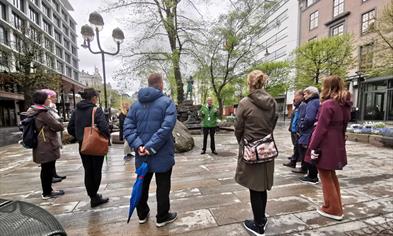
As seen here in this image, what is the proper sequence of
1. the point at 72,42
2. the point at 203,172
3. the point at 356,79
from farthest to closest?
the point at 72,42 < the point at 356,79 < the point at 203,172

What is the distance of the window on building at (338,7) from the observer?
74.7 ft

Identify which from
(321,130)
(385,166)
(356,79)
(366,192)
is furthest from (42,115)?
(356,79)

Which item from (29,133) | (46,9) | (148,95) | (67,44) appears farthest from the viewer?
(67,44)

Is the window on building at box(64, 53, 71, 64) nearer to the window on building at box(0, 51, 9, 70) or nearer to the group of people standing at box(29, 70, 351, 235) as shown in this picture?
the window on building at box(0, 51, 9, 70)

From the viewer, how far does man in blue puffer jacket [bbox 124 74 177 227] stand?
2.34 m

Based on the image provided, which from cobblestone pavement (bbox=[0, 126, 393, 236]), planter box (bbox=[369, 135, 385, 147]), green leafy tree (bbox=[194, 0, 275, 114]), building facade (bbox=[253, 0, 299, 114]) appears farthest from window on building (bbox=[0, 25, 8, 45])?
planter box (bbox=[369, 135, 385, 147])

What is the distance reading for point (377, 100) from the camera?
18875mm

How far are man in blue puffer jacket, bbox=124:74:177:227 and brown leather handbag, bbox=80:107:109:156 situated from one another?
0.71 meters

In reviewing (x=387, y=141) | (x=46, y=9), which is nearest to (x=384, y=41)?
(x=387, y=141)

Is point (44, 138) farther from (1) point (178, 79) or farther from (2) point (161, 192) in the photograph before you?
(1) point (178, 79)

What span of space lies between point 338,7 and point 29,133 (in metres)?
30.0

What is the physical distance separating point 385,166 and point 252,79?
15.6ft

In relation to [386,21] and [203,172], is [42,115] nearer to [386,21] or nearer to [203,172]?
[203,172]

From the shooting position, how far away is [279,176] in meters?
4.25
